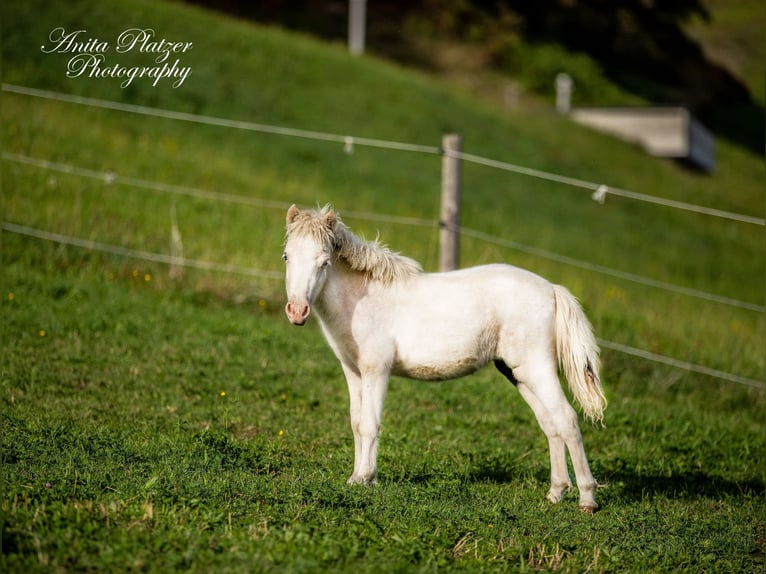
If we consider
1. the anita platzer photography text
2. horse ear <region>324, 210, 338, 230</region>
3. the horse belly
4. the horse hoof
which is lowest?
the horse hoof

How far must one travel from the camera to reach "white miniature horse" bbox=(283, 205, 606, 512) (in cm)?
550

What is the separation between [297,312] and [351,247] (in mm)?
837

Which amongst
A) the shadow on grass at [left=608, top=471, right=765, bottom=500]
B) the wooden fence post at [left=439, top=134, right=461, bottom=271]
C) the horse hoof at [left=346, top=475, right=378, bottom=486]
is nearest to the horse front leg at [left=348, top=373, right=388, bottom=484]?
Answer: the horse hoof at [left=346, top=475, right=378, bottom=486]

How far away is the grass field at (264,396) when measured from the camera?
4504 mm

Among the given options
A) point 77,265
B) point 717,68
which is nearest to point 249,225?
point 77,265

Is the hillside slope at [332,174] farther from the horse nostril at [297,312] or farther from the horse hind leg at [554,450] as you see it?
the horse nostril at [297,312]

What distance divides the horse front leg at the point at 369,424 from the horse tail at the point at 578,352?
46.7 inches

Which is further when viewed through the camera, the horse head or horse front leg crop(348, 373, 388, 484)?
horse front leg crop(348, 373, 388, 484)

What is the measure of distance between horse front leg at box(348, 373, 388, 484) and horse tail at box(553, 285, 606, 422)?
3.89 ft

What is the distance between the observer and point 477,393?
8344 mm

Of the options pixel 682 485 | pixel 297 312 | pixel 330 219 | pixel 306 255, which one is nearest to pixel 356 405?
pixel 297 312

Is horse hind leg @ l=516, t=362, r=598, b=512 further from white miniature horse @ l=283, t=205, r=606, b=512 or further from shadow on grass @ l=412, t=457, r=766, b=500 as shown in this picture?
shadow on grass @ l=412, t=457, r=766, b=500

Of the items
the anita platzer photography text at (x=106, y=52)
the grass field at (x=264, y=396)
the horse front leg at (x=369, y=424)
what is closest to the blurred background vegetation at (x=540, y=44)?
the anita platzer photography text at (x=106, y=52)

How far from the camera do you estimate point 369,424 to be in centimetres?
546
